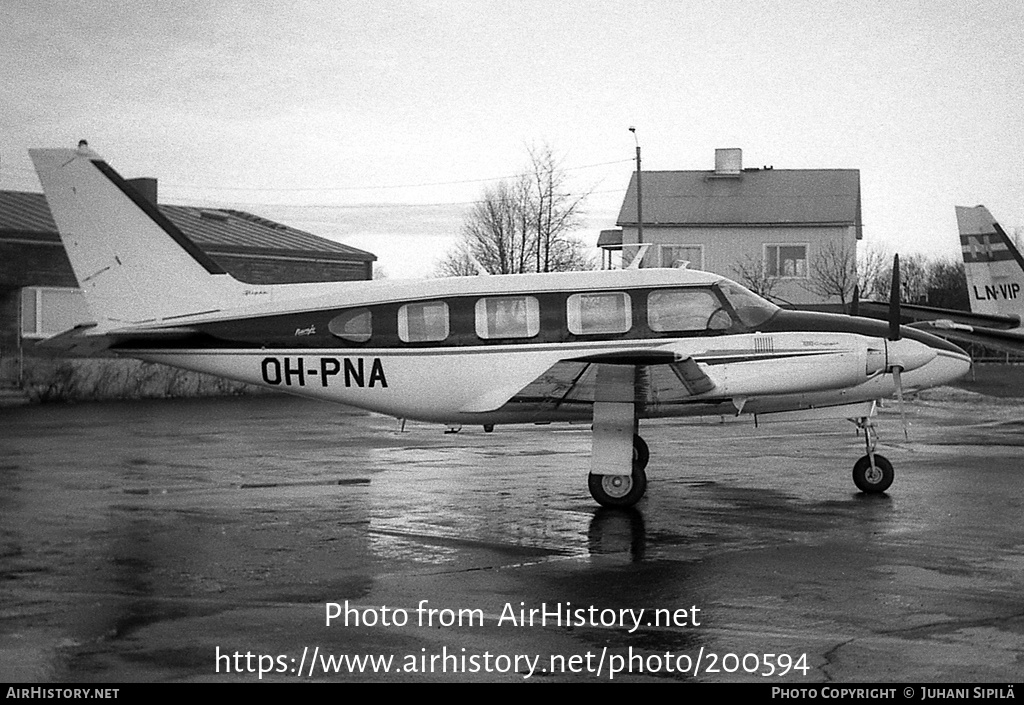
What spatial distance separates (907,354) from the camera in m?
13.1

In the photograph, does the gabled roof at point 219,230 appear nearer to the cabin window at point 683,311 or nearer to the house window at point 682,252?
the house window at point 682,252

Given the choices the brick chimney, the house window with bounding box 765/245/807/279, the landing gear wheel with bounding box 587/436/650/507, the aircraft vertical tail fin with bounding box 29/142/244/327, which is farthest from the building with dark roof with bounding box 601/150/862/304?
the landing gear wheel with bounding box 587/436/650/507

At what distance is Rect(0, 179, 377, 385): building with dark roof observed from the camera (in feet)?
121

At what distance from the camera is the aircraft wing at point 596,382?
38.0 feet

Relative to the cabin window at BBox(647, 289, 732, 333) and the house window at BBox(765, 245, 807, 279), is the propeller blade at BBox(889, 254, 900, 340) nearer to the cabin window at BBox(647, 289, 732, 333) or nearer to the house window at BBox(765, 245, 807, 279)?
the cabin window at BBox(647, 289, 732, 333)

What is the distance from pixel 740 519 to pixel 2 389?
26.9 meters

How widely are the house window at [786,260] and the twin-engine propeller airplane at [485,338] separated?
33.4m

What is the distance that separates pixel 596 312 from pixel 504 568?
4.48 m

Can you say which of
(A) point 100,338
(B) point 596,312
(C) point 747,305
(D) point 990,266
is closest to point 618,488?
(B) point 596,312

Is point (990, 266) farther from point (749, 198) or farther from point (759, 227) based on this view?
point (749, 198)

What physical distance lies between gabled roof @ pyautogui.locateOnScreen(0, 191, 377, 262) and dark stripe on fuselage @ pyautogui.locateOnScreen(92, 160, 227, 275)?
25.4 meters

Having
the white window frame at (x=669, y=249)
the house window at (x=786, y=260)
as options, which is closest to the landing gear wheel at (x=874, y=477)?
the white window frame at (x=669, y=249)

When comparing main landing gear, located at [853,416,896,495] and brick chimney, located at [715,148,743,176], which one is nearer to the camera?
main landing gear, located at [853,416,896,495]

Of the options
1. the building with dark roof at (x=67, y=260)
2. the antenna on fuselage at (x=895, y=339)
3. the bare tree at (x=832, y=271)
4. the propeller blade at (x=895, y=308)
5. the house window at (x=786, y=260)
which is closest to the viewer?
the propeller blade at (x=895, y=308)
